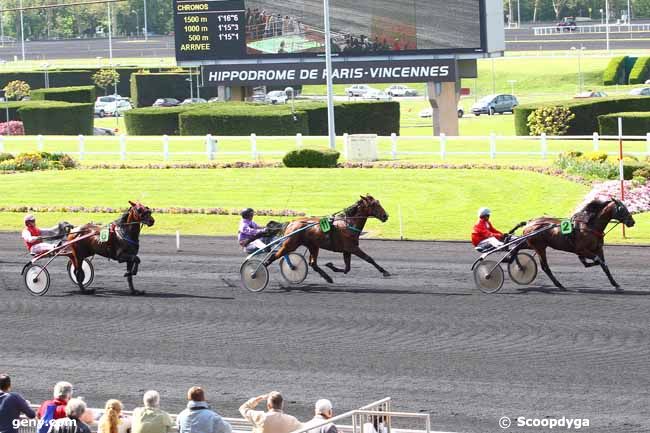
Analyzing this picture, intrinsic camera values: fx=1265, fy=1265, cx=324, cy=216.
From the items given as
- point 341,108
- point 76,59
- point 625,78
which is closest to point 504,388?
point 341,108

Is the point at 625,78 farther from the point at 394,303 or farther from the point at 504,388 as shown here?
the point at 504,388

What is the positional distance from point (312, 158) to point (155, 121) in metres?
14.5

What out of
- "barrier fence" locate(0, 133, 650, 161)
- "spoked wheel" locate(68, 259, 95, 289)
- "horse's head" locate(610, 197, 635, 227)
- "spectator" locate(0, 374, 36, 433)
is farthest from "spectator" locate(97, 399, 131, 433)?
"barrier fence" locate(0, 133, 650, 161)

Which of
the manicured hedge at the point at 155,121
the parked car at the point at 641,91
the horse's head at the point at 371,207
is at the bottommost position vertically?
the horse's head at the point at 371,207

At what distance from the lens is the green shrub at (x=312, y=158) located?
3300 cm

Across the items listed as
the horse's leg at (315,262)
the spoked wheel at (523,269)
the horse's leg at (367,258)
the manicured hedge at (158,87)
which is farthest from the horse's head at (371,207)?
the manicured hedge at (158,87)

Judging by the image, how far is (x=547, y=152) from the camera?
108 feet

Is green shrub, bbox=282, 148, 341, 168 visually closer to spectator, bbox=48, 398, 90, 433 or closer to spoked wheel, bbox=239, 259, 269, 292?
spoked wheel, bbox=239, 259, 269, 292

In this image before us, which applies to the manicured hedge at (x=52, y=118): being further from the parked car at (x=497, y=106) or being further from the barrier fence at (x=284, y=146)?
the parked car at (x=497, y=106)

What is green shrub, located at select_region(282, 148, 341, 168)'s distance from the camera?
3300cm

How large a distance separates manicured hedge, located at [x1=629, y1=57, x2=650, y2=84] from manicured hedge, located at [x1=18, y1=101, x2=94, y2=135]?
34.4 m

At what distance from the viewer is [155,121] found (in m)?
46.2

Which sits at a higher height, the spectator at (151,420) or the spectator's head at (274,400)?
the spectator's head at (274,400)

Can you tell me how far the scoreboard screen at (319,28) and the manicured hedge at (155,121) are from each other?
94.6 inches
